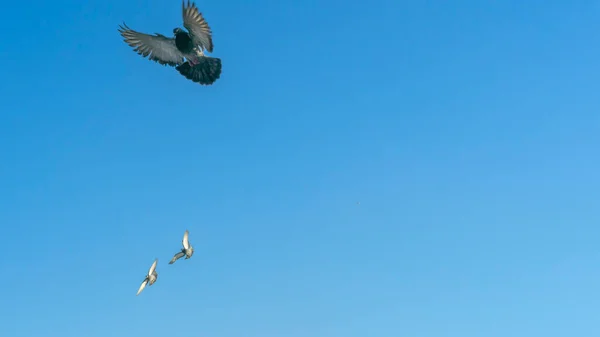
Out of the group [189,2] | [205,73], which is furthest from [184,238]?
[189,2]

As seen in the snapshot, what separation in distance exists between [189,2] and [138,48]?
18.8 ft

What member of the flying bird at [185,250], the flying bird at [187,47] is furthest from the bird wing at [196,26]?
the flying bird at [185,250]

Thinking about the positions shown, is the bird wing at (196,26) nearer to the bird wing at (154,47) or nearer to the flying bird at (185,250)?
the bird wing at (154,47)

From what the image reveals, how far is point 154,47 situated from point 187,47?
2703 mm

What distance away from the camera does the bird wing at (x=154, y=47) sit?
107 ft

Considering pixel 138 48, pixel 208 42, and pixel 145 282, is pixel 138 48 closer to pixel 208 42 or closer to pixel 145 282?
pixel 208 42

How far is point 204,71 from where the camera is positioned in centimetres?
3186

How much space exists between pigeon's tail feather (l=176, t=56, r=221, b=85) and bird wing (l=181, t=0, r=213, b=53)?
80 centimetres

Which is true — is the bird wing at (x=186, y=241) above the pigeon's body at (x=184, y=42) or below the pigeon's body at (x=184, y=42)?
below

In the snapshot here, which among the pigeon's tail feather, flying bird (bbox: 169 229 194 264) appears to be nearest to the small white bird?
flying bird (bbox: 169 229 194 264)

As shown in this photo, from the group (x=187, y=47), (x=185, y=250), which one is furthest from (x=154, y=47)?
(x=185, y=250)

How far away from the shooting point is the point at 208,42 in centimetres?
3112

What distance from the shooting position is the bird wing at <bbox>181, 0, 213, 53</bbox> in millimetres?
29312

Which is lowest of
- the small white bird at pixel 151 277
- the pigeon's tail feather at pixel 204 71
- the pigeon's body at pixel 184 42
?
the small white bird at pixel 151 277
